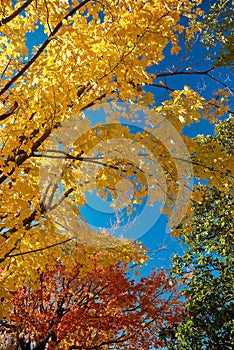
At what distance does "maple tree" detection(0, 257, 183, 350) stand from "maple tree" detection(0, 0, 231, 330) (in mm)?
4072

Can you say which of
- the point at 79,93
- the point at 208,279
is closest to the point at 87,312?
the point at 208,279

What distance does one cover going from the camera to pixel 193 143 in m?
4.01

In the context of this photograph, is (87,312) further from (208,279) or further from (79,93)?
(79,93)

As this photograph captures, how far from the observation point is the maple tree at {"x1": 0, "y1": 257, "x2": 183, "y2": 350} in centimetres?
828

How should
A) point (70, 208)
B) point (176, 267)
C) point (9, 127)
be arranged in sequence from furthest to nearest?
point (176, 267)
point (70, 208)
point (9, 127)

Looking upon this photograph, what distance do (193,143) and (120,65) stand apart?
1.43 m

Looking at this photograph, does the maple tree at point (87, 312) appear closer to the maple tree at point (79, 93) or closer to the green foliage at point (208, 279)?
the green foliage at point (208, 279)

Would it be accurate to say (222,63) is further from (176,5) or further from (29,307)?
(29,307)

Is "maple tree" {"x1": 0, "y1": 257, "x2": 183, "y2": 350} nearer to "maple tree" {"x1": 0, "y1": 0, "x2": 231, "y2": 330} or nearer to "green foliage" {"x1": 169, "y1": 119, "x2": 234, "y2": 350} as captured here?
"green foliage" {"x1": 169, "y1": 119, "x2": 234, "y2": 350}

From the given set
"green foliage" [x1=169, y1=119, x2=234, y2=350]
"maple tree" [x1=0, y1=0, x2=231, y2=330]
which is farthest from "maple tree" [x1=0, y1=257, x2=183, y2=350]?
"maple tree" [x1=0, y1=0, x2=231, y2=330]

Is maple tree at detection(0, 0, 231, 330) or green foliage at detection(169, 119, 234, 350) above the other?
green foliage at detection(169, 119, 234, 350)

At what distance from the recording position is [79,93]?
14.1ft

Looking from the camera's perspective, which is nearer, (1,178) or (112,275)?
(1,178)

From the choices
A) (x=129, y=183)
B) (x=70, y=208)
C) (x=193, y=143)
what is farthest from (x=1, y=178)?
(x=193, y=143)
